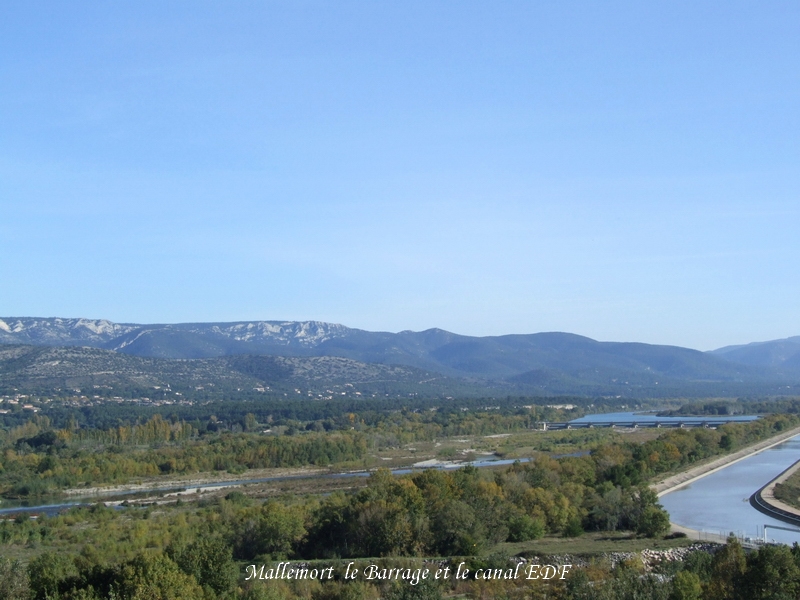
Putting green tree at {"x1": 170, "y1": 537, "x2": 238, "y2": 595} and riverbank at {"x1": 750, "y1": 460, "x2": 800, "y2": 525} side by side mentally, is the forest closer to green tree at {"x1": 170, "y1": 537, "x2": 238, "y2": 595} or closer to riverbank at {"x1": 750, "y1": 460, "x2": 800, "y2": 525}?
green tree at {"x1": 170, "y1": 537, "x2": 238, "y2": 595}

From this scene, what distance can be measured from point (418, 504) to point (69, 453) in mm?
46462

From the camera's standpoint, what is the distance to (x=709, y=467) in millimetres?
60375

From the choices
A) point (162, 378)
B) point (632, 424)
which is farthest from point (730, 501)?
point (162, 378)

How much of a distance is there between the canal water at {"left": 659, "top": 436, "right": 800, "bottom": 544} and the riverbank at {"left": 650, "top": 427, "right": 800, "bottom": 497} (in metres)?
0.47

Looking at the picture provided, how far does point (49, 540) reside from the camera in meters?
34.6

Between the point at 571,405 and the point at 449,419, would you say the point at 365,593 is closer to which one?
the point at 449,419

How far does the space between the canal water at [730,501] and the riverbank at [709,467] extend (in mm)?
474

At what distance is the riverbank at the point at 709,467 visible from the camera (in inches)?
1968

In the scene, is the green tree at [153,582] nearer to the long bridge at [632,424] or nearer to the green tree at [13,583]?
the green tree at [13,583]

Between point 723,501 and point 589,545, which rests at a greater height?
point 589,545

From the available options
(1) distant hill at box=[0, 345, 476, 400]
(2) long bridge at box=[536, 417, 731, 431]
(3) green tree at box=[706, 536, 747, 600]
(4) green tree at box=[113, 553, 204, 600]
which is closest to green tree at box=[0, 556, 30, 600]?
(4) green tree at box=[113, 553, 204, 600]

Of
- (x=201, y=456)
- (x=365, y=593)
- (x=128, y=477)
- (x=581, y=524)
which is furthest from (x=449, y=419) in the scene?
(x=365, y=593)

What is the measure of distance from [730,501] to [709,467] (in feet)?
52.7

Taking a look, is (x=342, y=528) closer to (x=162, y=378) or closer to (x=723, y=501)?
(x=723, y=501)
